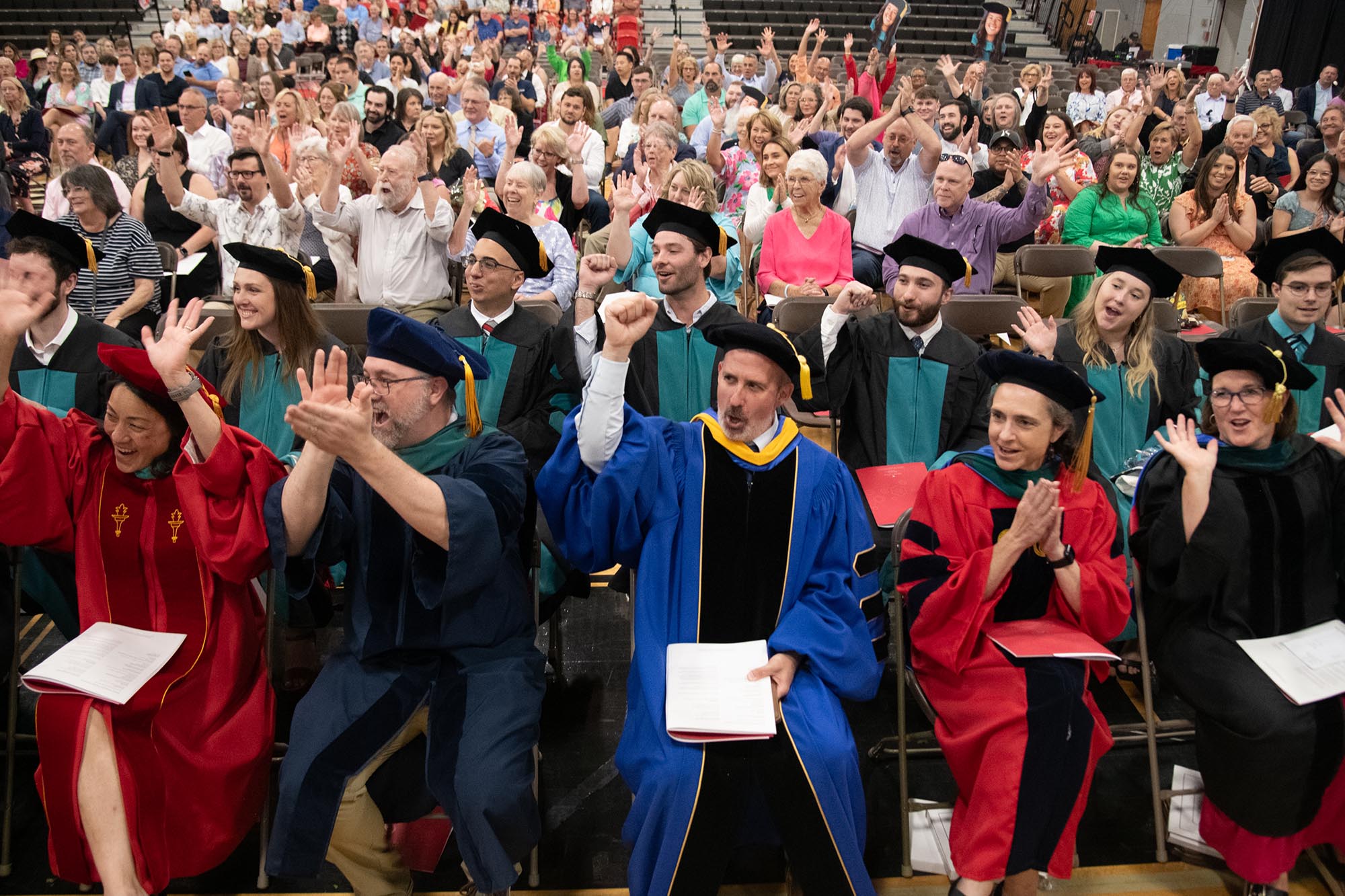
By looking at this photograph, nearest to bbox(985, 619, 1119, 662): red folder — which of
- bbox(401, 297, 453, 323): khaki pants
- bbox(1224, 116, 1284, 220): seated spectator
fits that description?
bbox(401, 297, 453, 323): khaki pants

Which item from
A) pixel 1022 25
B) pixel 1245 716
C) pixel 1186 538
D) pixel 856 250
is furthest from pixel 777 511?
pixel 1022 25

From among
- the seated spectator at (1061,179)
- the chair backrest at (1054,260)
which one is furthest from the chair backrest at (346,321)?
the seated spectator at (1061,179)

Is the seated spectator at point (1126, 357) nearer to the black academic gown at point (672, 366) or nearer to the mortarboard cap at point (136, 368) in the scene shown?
the black academic gown at point (672, 366)

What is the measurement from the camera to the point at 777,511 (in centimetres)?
308

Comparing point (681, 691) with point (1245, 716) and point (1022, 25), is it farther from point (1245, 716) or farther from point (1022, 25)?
point (1022, 25)

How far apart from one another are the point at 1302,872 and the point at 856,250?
4636mm

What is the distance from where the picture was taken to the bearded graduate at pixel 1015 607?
2.84 metres

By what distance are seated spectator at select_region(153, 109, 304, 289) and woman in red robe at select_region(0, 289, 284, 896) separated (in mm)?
3090

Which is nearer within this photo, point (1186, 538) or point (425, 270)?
point (1186, 538)

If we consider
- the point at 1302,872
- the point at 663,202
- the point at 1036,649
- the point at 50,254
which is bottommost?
the point at 1302,872

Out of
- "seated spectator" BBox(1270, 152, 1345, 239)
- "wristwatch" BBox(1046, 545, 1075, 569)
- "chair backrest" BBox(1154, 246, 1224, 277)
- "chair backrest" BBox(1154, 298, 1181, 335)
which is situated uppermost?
"seated spectator" BBox(1270, 152, 1345, 239)

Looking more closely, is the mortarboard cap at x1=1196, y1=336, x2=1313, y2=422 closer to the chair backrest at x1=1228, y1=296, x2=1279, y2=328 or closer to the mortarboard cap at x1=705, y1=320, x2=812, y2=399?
the mortarboard cap at x1=705, y1=320, x2=812, y2=399

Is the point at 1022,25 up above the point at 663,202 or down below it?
above

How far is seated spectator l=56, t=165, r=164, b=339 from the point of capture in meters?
5.38
